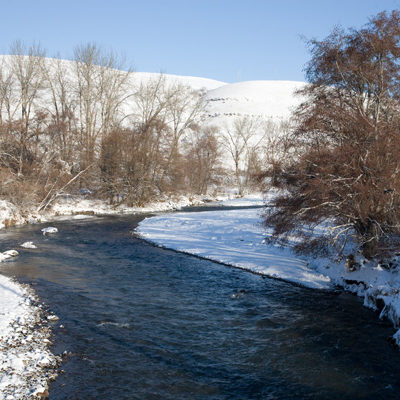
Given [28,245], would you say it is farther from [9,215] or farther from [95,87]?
[95,87]

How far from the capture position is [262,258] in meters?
16.5

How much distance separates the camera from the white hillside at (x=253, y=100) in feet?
317

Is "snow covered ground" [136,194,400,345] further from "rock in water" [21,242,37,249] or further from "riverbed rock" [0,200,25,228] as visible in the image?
"riverbed rock" [0,200,25,228]

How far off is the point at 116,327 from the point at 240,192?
159ft

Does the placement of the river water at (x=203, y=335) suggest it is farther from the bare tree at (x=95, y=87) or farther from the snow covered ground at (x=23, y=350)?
the bare tree at (x=95, y=87)

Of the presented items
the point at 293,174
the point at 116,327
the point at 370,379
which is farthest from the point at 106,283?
the point at 370,379

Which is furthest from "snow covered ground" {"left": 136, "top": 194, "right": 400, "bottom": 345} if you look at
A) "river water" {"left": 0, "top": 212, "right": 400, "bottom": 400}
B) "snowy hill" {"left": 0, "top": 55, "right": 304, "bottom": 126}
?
"snowy hill" {"left": 0, "top": 55, "right": 304, "bottom": 126}

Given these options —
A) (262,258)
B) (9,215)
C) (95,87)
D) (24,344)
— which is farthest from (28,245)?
(95,87)

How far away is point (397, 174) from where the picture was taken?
11594mm

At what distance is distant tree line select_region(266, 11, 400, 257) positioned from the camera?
459 inches

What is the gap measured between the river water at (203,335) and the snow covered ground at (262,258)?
0.59 meters

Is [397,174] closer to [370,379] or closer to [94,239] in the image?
[370,379]

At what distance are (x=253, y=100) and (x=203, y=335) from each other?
108571 millimetres

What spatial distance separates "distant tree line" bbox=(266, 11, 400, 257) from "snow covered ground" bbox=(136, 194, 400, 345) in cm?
98
